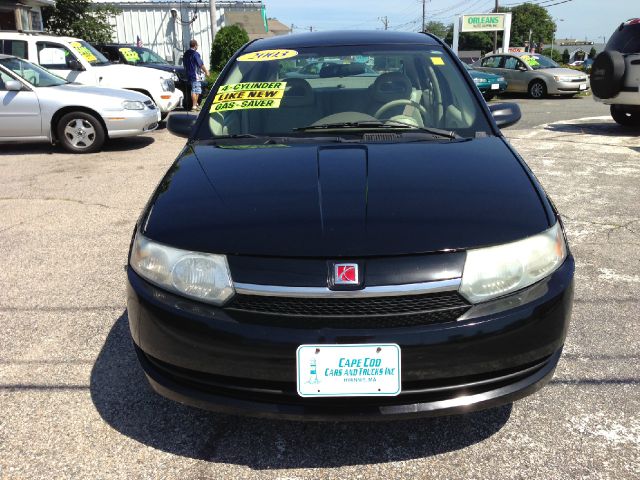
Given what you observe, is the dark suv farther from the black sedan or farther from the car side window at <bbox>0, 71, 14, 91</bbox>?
the black sedan

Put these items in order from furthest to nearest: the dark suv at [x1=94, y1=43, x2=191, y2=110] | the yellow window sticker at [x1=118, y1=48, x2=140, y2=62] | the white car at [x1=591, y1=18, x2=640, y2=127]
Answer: the yellow window sticker at [x1=118, y1=48, x2=140, y2=62] < the dark suv at [x1=94, y1=43, x2=191, y2=110] < the white car at [x1=591, y1=18, x2=640, y2=127]

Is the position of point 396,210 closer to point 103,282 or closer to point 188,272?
point 188,272

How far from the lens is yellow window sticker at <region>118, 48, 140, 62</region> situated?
1497 cm

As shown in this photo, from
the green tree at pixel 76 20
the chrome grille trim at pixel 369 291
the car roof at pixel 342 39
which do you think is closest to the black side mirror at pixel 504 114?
the car roof at pixel 342 39

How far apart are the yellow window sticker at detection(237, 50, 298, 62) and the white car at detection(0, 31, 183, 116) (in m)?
8.23

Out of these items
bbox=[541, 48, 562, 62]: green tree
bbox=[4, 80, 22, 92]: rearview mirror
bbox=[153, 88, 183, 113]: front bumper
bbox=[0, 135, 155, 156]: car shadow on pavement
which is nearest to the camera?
bbox=[4, 80, 22, 92]: rearview mirror

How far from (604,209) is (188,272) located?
473 cm

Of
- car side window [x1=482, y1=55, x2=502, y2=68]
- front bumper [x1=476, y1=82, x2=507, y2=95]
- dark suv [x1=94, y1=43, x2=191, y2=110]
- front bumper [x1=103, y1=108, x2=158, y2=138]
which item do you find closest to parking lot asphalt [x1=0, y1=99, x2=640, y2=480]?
front bumper [x1=103, y1=108, x2=158, y2=138]

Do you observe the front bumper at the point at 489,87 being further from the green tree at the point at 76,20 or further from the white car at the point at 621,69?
the green tree at the point at 76,20

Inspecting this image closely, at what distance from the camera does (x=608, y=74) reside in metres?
9.66

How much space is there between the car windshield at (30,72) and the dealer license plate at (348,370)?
27.7 feet

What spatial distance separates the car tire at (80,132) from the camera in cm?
868

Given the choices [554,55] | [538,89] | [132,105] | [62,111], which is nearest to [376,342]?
[132,105]

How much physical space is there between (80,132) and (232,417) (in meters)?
7.43
